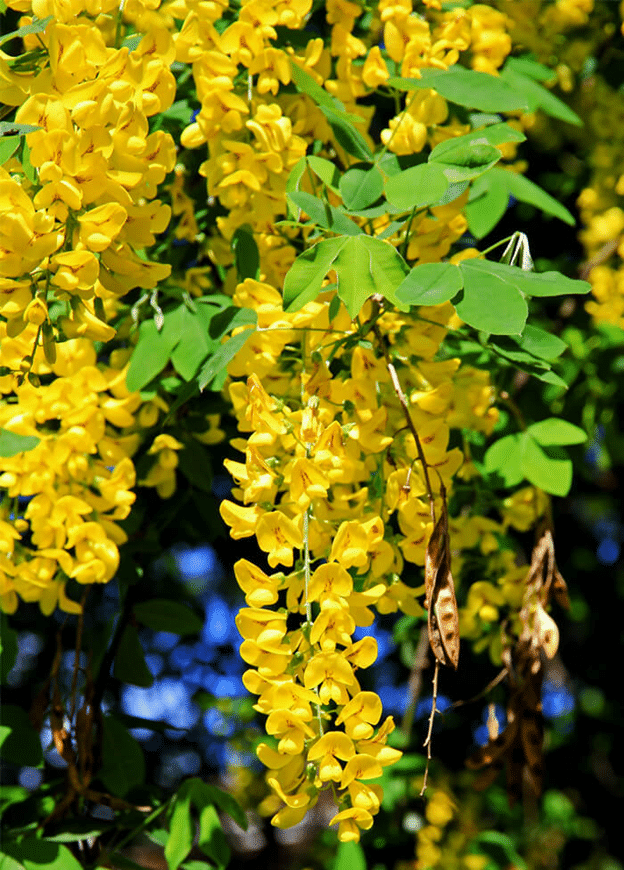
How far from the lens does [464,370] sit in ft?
5.32

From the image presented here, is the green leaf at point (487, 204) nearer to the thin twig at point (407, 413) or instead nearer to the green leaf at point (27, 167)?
the thin twig at point (407, 413)

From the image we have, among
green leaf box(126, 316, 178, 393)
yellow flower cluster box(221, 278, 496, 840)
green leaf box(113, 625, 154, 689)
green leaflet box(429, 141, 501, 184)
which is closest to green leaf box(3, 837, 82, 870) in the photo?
green leaf box(113, 625, 154, 689)

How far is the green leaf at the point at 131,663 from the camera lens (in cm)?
181

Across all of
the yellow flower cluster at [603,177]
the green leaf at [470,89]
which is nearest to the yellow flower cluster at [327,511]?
the green leaf at [470,89]

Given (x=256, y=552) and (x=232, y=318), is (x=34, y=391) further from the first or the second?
(x=256, y=552)

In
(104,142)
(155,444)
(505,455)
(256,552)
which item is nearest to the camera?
(104,142)

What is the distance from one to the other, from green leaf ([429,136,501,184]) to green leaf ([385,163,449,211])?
0.6 inches

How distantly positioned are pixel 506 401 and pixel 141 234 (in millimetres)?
849

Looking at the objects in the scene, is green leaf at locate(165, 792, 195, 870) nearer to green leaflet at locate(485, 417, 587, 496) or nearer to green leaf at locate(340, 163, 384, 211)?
green leaflet at locate(485, 417, 587, 496)

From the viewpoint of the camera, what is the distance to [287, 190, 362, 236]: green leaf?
3.87ft

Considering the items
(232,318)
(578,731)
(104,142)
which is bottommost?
(578,731)

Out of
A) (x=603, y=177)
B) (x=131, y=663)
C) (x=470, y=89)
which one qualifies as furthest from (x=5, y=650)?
(x=603, y=177)

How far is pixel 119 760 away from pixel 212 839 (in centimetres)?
25

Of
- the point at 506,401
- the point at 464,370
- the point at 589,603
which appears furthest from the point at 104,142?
the point at 589,603
